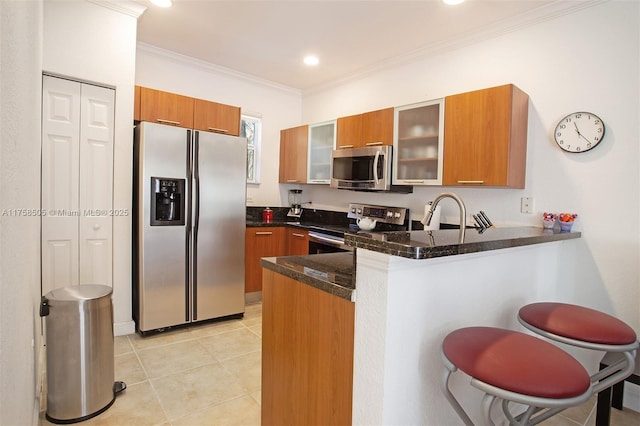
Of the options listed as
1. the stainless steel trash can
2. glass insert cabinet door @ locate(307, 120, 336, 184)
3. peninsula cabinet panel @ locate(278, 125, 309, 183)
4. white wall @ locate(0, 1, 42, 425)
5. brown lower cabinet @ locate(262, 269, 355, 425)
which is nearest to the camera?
white wall @ locate(0, 1, 42, 425)

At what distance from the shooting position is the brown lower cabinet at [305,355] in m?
1.29

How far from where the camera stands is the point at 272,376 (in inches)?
64.6

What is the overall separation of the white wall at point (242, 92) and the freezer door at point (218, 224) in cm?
108

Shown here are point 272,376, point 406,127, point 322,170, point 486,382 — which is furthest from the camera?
point 322,170

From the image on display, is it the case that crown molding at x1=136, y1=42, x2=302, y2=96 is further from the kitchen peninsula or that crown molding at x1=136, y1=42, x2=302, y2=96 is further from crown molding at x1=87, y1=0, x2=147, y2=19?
the kitchen peninsula

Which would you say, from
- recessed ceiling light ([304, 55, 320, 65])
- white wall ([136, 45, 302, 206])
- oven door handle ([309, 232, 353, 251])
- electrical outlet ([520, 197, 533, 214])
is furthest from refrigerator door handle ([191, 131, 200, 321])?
electrical outlet ([520, 197, 533, 214])

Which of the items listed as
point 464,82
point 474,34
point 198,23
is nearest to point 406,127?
point 464,82

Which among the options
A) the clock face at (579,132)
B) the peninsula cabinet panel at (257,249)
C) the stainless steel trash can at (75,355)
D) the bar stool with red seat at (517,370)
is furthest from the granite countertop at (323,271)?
the peninsula cabinet panel at (257,249)

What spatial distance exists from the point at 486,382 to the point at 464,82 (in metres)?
2.80

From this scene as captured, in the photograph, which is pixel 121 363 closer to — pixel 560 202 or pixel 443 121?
pixel 443 121

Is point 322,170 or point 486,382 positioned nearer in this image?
point 486,382

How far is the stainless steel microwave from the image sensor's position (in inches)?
130

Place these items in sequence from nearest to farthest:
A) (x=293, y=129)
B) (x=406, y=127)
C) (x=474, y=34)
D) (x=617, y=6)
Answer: (x=617, y=6)
(x=474, y=34)
(x=406, y=127)
(x=293, y=129)

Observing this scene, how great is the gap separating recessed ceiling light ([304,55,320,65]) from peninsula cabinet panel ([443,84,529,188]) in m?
1.58
